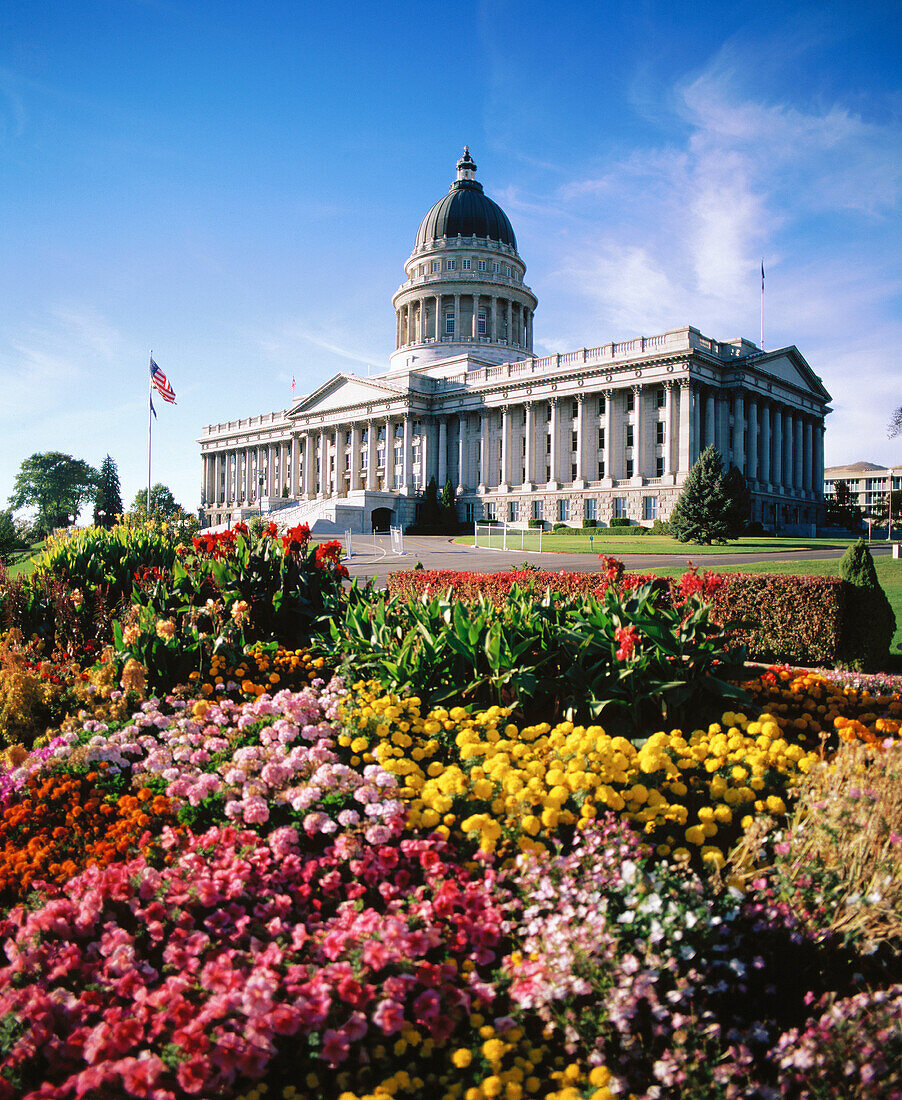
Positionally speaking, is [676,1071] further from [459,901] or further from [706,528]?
[706,528]

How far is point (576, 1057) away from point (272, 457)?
108339 mm

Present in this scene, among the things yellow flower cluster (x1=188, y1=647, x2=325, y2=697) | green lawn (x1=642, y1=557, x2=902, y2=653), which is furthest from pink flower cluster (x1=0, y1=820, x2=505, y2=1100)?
green lawn (x1=642, y1=557, x2=902, y2=653)

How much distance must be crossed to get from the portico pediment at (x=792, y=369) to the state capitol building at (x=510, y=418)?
0.24m

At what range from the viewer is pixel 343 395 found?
8988cm

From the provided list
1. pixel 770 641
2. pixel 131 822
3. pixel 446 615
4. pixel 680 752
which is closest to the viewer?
pixel 131 822

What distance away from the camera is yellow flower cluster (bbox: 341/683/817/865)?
4.32 m

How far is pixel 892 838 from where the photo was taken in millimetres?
3504

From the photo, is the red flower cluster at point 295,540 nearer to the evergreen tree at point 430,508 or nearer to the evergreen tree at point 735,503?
the evergreen tree at point 735,503

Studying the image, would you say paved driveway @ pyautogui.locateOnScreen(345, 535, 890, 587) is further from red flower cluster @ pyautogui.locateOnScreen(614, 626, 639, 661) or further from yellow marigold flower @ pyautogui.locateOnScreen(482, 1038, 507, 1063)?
yellow marigold flower @ pyautogui.locateOnScreen(482, 1038, 507, 1063)

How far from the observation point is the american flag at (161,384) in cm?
4438

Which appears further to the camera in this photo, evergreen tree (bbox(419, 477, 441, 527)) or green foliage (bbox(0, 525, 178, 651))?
evergreen tree (bbox(419, 477, 441, 527))

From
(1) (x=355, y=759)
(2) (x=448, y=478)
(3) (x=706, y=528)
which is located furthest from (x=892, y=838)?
(2) (x=448, y=478)

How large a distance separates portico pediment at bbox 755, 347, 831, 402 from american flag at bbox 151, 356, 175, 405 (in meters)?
51.8

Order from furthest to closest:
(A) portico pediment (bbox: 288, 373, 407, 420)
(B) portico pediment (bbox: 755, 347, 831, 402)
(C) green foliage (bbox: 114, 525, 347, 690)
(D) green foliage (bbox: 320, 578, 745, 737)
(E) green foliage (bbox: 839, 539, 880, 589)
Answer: (A) portico pediment (bbox: 288, 373, 407, 420) < (B) portico pediment (bbox: 755, 347, 831, 402) < (E) green foliage (bbox: 839, 539, 880, 589) < (C) green foliage (bbox: 114, 525, 347, 690) < (D) green foliage (bbox: 320, 578, 745, 737)
